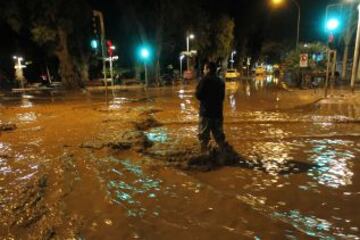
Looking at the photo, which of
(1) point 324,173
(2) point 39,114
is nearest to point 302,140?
(1) point 324,173

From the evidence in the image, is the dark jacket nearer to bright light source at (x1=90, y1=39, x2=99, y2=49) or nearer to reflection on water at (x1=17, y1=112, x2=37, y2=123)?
reflection on water at (x1=17, y1=112, x2=37, y2=123)

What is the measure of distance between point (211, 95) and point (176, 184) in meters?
2.11

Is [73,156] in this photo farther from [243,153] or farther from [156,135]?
[243,153]

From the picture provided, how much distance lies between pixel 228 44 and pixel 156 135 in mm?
50909

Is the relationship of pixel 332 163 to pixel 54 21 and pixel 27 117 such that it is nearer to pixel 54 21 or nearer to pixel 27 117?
pixel 27 117

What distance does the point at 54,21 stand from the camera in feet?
119

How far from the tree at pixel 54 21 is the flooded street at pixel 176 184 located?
26.9 meters

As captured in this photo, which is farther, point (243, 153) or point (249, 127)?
point (249, 127)

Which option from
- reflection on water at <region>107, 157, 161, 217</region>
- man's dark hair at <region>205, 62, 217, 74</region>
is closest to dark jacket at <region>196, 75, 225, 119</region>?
man's dark hair at <region>205, 62, 217, 74</region>

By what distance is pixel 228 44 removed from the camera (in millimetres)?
59281

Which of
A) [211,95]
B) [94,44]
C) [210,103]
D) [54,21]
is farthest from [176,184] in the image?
[94,44]

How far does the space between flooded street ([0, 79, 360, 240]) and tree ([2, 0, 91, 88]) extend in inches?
1060

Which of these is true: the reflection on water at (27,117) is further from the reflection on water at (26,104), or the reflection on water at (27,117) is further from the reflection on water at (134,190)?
the reflection on water at (134,190)

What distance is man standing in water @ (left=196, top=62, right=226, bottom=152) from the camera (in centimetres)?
759
